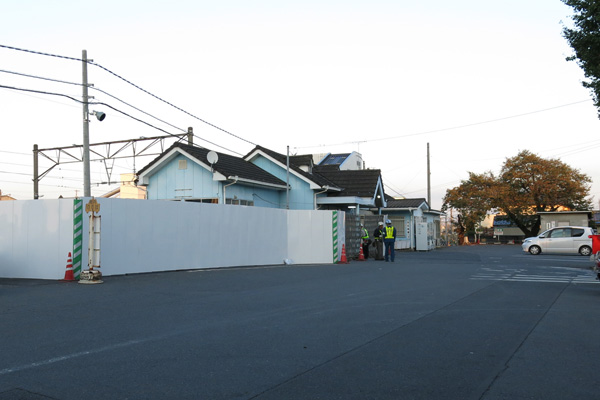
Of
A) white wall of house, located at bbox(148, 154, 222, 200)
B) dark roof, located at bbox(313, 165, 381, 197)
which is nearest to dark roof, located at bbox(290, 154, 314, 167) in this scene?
dark roof, located at bbox(313, 165, 381, 197)

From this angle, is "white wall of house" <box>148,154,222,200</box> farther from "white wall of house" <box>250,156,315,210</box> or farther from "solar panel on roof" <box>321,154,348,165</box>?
"solar panel on roof" <box>321,154,348,165</box>

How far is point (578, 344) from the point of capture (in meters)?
6.98

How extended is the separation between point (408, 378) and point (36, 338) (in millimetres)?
4921

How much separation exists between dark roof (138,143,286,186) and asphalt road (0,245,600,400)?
12.7 m

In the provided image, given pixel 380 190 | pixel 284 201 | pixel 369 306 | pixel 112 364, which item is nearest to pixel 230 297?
pixel 369 306

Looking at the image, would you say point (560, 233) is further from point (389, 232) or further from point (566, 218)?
point (389, 232)

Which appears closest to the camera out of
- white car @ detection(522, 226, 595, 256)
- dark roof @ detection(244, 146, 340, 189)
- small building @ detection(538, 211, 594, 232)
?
dark roof @ detection(244, 146, 340, 189)

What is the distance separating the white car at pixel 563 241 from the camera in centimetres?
3017

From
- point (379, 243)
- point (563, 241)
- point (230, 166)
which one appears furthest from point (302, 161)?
point (563, 241)

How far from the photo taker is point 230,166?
26250 mm

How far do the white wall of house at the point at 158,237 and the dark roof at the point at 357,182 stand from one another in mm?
8843

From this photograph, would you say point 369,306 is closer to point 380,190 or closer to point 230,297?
point 230,297

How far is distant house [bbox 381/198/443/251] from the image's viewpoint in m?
36.8

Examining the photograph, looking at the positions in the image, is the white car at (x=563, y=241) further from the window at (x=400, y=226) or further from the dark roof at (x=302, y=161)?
the dark roof at (x=302, y=161)
